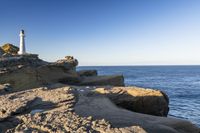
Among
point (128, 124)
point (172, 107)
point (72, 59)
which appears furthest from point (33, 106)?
point (172, 107)

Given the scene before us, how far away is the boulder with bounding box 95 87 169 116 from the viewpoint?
17672 millimetres

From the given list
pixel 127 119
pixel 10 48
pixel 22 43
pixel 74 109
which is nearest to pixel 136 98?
pixel 127 119

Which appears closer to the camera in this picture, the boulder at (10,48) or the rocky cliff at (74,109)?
the rocky cliff at (74,109)

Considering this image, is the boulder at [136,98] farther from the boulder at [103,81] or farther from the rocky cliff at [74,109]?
the boulder at [103,81]

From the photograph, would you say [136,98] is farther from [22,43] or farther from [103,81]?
[22,43]

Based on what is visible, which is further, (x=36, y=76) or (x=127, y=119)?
(x=36, y=76)

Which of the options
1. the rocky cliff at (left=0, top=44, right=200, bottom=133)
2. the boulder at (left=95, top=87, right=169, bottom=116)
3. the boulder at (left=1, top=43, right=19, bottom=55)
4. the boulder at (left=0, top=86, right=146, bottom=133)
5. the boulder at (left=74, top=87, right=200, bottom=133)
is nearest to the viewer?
the boulder at (left=0, top=86, right=146, bottom=133)

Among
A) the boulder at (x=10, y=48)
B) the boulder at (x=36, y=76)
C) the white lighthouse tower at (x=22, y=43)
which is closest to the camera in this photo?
the boulder at (x=36, y=76)

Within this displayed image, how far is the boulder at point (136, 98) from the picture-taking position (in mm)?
17672

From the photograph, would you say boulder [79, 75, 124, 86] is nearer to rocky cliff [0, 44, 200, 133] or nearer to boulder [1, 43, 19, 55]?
rocky cliff [0, 44, 200, 133]

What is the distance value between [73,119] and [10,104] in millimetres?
3404

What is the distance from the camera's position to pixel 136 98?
18016mm

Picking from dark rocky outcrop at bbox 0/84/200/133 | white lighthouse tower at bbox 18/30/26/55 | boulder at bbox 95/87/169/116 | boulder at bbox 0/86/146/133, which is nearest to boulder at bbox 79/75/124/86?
boulder at bbox 95/87/169/116

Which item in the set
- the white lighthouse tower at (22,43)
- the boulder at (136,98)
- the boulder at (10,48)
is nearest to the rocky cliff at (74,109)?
the boulder at (136,98)
